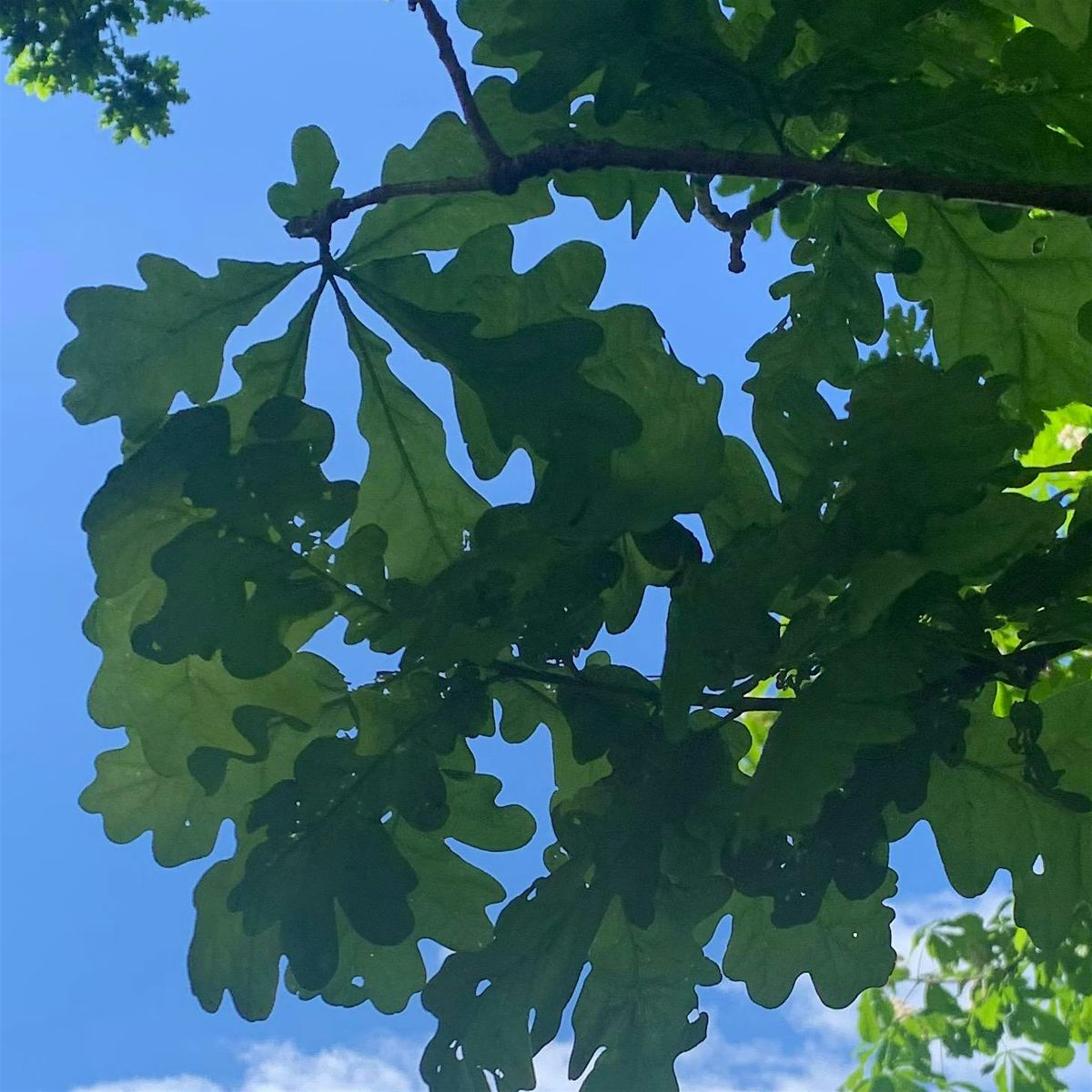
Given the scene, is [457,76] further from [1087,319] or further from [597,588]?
[1087,319]

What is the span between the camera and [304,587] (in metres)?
0.76

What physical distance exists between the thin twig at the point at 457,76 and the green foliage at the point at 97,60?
3.19 feet

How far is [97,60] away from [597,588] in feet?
4.67

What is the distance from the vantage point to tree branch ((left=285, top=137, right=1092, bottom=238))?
720 millimetres

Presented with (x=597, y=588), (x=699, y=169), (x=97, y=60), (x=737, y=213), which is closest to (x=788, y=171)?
(x=699, y=169)

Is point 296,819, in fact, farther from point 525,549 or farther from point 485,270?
point 485,270

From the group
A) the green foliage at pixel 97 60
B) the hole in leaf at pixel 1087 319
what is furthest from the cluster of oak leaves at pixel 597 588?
the green foliage at pixel 97 60

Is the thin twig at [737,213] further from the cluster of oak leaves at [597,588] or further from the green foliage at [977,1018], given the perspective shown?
the green foliage at [977,1018]

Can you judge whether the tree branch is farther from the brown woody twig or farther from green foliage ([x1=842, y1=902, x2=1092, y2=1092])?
green foliage ([x1=842, y1=902, x2=1092, y2=1092])

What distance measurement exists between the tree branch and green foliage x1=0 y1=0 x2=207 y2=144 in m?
1.05

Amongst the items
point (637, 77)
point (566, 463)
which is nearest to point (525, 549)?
point (566, 463)

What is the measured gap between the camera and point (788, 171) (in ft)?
2.43

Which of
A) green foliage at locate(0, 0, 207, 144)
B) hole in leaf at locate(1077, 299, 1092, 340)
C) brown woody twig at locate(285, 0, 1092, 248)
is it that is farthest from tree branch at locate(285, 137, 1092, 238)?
green foliage at locate(0, 0, 207, 144)

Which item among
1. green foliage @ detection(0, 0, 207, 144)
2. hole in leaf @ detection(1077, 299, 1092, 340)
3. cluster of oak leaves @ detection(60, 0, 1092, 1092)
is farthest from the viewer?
green foliage @ detection(0, 0, 207, 144)
